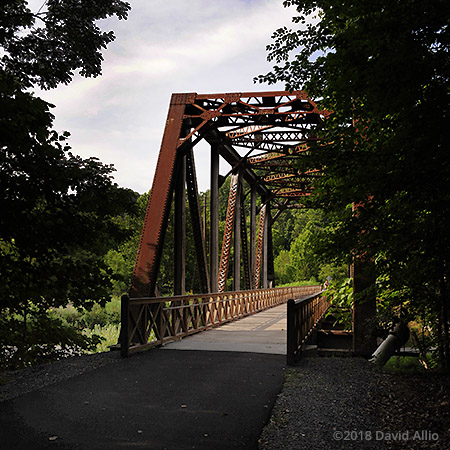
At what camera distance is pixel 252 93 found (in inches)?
535

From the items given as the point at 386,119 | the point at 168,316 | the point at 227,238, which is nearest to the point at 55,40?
the point at 386,119

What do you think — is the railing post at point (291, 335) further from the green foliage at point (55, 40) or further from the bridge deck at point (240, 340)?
the green foliage at point (55, 40)

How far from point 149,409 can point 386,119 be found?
4.05 meters

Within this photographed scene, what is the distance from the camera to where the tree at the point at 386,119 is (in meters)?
4.45

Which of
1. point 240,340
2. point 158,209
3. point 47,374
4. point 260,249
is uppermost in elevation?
point 158,209

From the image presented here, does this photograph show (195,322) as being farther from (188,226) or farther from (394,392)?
(188,226)

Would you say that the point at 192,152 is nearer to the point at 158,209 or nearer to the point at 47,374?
the point at 158,209

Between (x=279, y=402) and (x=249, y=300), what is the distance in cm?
1466

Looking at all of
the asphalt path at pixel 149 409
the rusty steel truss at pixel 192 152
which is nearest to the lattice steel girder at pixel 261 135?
the rusty steel truss at pixel 192 152

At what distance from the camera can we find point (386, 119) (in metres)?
5.31

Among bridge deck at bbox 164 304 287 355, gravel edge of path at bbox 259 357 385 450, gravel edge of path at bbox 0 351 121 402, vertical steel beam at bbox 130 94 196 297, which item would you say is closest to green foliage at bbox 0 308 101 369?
gravel edge of path at bbox 0 351 121 402

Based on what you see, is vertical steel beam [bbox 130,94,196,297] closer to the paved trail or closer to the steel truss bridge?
the steel truss bridge

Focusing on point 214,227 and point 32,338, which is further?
point 214,227

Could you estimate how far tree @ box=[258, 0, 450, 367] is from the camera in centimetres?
445
